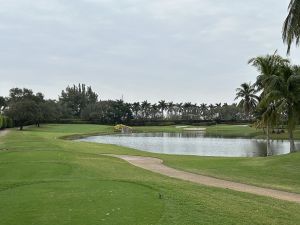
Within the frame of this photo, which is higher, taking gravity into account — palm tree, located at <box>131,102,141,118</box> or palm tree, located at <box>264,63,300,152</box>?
palm tree, located at <box>131,102,141,118</box>

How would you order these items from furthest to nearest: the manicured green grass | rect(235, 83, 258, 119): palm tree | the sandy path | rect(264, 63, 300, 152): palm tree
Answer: rect(235, 83, 258, 119): palm tree
rect(264, 63, 300, 152): palm tree
the sandy path
the manicured green grass

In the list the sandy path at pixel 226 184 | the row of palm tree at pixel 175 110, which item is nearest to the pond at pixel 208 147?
the sandy path at pixel 226 184

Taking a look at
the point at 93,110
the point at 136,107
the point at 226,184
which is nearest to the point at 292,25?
the point at 226,184

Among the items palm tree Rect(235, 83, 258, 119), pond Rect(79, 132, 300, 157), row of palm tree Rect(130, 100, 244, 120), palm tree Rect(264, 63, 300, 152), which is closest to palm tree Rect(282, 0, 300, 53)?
palm tree Rect(264, 63, 300, 152)

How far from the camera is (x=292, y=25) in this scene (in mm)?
22234

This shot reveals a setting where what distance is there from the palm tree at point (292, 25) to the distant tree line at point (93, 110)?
57.3 meters

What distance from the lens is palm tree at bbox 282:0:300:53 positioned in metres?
21.9

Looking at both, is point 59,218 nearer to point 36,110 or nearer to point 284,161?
point 284,161

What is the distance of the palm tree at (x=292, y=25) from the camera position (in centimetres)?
2191

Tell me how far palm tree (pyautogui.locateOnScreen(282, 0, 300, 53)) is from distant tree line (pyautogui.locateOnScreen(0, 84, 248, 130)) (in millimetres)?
57317

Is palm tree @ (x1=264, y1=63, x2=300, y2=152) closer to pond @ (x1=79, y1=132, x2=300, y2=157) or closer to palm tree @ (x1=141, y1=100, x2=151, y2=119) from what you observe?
pond @ (x1=79, y1=132, x2=300, y2=157)

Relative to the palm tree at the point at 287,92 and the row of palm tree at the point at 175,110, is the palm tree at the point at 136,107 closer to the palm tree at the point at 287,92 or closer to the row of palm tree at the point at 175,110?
the row of palm tree at the point at 175,110

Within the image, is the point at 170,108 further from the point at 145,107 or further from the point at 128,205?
the point at 128,205

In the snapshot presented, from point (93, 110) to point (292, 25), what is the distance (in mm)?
137673
